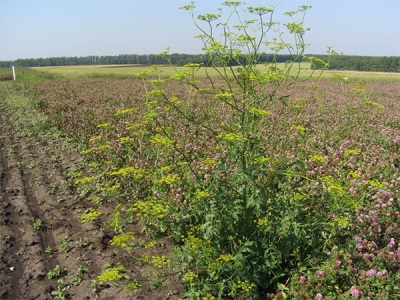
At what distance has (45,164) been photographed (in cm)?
868

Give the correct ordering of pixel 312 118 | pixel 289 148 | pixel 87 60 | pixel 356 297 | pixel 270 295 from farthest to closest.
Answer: pixel 87 60 < pixel 312 118 < pixel 289 148 < pixel 270 295 < pixel 356 297

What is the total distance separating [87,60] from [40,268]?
10202cm

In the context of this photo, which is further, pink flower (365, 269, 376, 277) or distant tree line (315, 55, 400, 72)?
distant tree line (315, 55, 400, 72)

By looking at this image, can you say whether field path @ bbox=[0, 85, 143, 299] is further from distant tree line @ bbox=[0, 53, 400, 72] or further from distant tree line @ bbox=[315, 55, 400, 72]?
distant tree line @ bbox=[315, 55, 400, 72]

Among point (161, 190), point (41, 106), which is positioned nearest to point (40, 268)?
point (161, 190)

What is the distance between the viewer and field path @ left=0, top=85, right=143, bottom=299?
429cm

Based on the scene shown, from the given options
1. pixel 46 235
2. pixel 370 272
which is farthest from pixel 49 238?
pixel 370 272

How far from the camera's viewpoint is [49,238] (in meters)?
5.41

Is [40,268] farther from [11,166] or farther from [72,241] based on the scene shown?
[11,166]

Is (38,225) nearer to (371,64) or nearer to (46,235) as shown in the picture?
(46,235)

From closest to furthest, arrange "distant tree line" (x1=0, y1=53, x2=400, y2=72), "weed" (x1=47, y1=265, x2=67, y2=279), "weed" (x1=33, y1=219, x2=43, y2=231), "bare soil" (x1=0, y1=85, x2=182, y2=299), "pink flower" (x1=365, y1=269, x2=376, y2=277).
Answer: "pink flower" (x1=365, y1=269, x2=376, y2=277) → "bare soil" (x1=0, y1=85, x2=182, y2=299) → "weed" (x1=47, y1=265, x2=67, y2=279) → "weed" (x1=33, y1=219, x2=43, y2=231) → "distant tree line" (x1=0, y1=53, x2=400, y2=72)

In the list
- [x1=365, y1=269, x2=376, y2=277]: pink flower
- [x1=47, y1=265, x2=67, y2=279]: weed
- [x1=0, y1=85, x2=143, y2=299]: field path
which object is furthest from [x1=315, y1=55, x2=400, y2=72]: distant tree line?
[x1=47, y1=265, x2=67, y2=279]: weed

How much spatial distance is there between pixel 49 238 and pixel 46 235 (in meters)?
0.12

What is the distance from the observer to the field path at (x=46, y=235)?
4.29 meters
